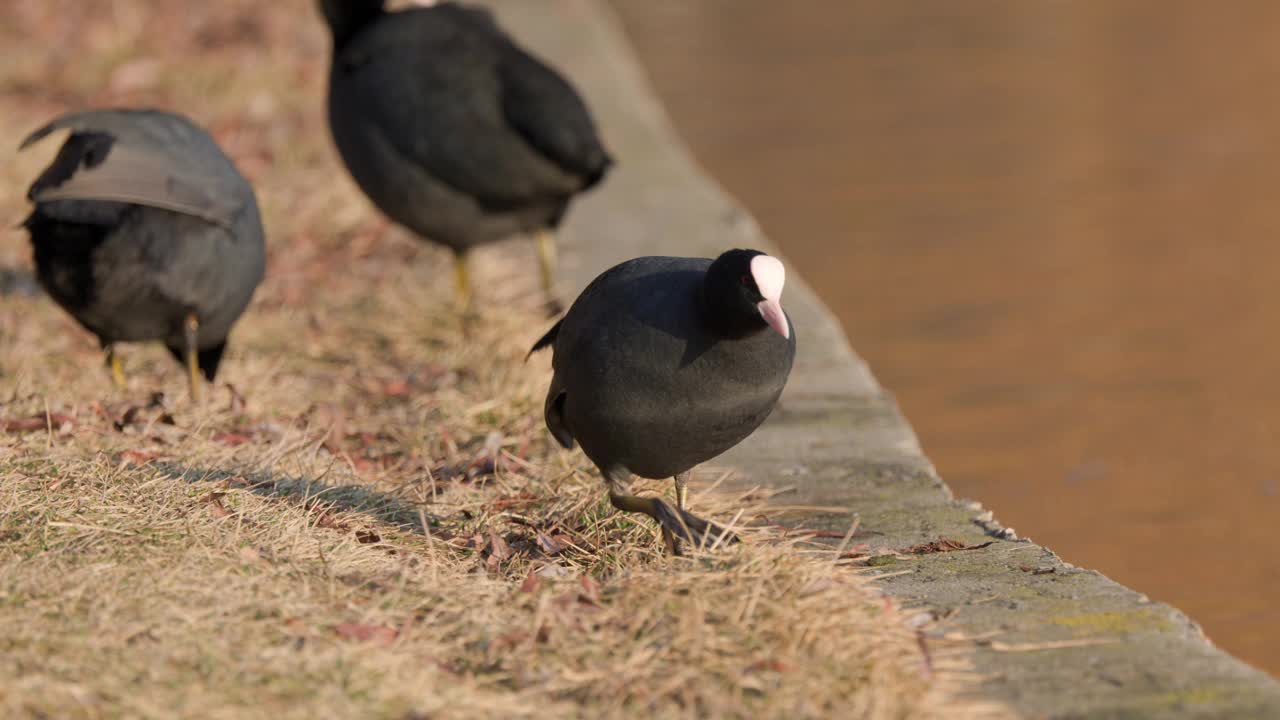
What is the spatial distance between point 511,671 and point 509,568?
657 millimetres

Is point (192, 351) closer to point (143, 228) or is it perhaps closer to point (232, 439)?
point (143, 228)

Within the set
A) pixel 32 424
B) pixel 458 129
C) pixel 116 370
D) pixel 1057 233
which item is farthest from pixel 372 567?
pixel 1057 233

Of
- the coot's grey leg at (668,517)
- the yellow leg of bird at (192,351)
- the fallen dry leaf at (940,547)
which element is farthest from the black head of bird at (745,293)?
the yellow leg of bird at (192,351)

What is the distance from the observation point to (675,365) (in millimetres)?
3447

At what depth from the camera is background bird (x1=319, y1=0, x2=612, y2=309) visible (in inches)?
226

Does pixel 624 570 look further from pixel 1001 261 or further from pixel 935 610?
pixel 1001 261

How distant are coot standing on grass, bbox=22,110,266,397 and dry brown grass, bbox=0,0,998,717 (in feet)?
0.86

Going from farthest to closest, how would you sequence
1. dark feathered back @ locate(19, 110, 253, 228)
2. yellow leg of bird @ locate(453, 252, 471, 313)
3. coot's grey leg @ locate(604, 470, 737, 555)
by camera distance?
yellow leg of bird @ locate(453, 252, 471, 313) < dark feathered back @ locate(19, 110, 253, 228) < coot's grey leg @ locate(604, 470, 737, 555)

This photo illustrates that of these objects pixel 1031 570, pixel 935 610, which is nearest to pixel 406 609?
pixel 935 610

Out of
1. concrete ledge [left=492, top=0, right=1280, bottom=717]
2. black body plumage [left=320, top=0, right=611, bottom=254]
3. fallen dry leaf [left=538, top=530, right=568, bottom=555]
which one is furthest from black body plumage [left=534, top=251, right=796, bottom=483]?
black body plumage [left=320, top=0, right=611, bottom=254]

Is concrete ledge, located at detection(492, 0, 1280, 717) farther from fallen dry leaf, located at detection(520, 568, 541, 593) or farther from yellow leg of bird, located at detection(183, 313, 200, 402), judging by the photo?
yellow leg of bird, located at detection(183, 313, 200, 402)

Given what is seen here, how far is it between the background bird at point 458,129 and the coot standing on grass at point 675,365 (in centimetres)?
213

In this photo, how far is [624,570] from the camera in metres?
3.58

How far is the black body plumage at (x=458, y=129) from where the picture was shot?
575 centimetres
